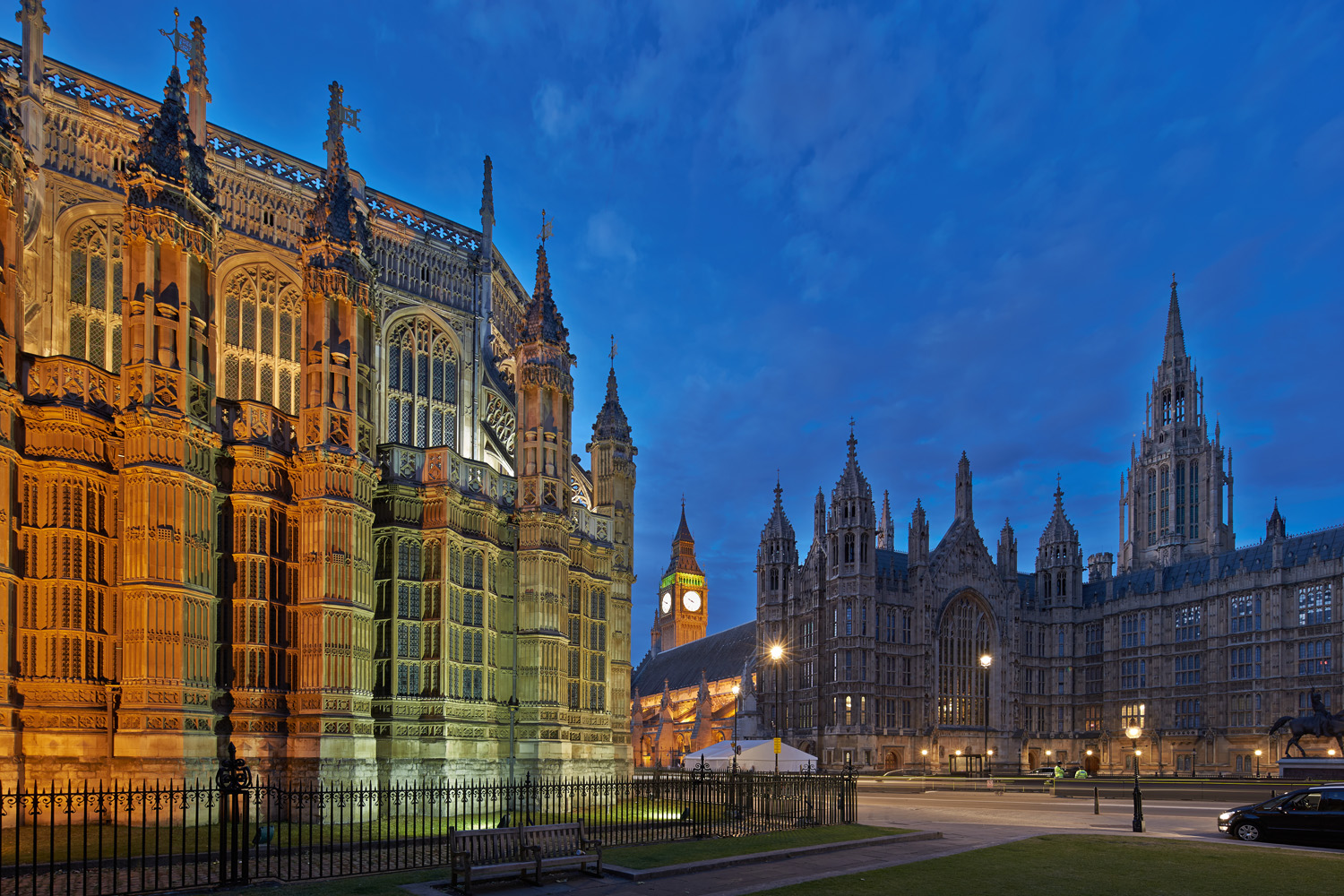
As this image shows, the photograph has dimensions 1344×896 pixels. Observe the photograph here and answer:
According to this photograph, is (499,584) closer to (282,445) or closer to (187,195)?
(282,445)

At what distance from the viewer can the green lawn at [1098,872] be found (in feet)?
50.4

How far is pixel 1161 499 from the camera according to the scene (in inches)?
4188

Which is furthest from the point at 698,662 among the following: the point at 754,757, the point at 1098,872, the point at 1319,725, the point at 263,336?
the point at 1098,872

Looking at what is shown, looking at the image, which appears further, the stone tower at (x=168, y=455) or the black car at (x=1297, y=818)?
Answer: the black car at (x=1297, y=818)

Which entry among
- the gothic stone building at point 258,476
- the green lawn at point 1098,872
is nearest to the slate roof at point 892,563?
the gothic stone building at point 258,476

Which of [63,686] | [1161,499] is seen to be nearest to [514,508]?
[63,686]

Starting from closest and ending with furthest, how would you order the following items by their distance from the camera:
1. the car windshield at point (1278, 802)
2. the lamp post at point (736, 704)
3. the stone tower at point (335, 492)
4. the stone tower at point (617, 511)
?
the car windshield at point (1278, 802)
the stone tower at point (335, 492)
the stone tower at point (617, 511)
the lamp post at point (736, 704)

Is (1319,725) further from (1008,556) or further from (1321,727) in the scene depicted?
(1008,556)

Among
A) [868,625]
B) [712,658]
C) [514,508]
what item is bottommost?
[712,658]

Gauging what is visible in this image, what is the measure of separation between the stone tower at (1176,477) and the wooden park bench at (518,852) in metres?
100

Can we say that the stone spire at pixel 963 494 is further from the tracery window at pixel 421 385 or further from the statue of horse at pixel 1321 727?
the tracery window at pixel 421 385

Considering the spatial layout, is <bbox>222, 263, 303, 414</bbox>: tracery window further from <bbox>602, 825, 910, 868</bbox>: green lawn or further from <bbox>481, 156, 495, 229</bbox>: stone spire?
<bbox>602, 825, 910, 868</bbox>: green lawn

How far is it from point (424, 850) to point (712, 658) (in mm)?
88921

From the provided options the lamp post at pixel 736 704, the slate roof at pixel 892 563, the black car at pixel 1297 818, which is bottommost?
the lamp post at pixel 736 704
